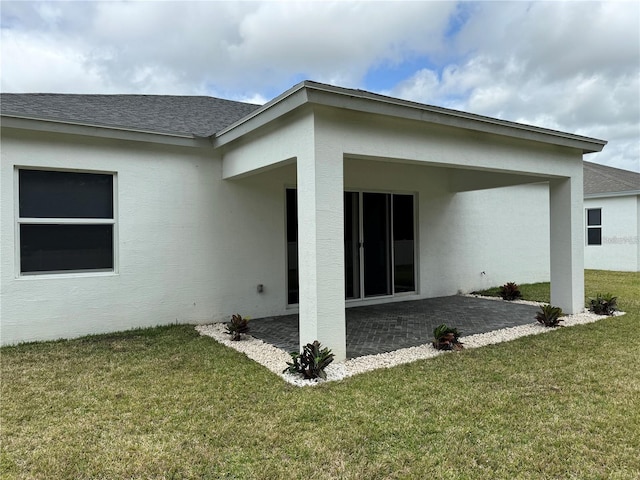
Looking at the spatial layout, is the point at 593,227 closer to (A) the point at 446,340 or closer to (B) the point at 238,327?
(A) the point at 446,340

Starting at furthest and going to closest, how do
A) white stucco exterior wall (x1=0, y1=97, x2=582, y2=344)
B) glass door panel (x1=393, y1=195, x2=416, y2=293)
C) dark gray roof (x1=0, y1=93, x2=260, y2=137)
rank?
glass door panel (x1=393, y1=195, x2=416, y2=293) < dark gray roof (x1=0, y1=93, x2=260, y2=137) < white stucco exterior wall (x1=0, y1=97, x2=582, y2=344)

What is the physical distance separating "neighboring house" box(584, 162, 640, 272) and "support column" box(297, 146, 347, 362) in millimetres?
16869

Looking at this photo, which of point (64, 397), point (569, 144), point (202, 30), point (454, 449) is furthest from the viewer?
point (202, 30)

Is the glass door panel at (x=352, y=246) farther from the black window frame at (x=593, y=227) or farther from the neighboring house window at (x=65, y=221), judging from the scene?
the black window frame at (x=593, y=227)

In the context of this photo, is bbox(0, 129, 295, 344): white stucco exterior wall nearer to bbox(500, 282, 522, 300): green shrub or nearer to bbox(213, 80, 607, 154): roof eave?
bbox(213, 80, 607, 154): roof eave

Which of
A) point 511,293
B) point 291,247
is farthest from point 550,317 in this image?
point 291,247

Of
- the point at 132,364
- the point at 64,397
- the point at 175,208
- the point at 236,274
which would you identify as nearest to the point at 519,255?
the point at 236,274

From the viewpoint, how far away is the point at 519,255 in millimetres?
12594

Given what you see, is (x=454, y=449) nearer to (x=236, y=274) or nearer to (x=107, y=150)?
(x=236, y=274)

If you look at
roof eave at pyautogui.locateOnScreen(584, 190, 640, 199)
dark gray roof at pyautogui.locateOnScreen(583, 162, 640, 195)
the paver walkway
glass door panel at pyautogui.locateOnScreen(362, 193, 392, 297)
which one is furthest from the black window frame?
glass door panel at pyautogui.locateOnScreen(362, 193, 392, 297)

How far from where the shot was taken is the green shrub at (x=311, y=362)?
15.6 feet

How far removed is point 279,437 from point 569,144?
7.73m

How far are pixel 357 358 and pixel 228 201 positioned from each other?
4.06 meters

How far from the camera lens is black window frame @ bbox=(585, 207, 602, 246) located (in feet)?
59.6
